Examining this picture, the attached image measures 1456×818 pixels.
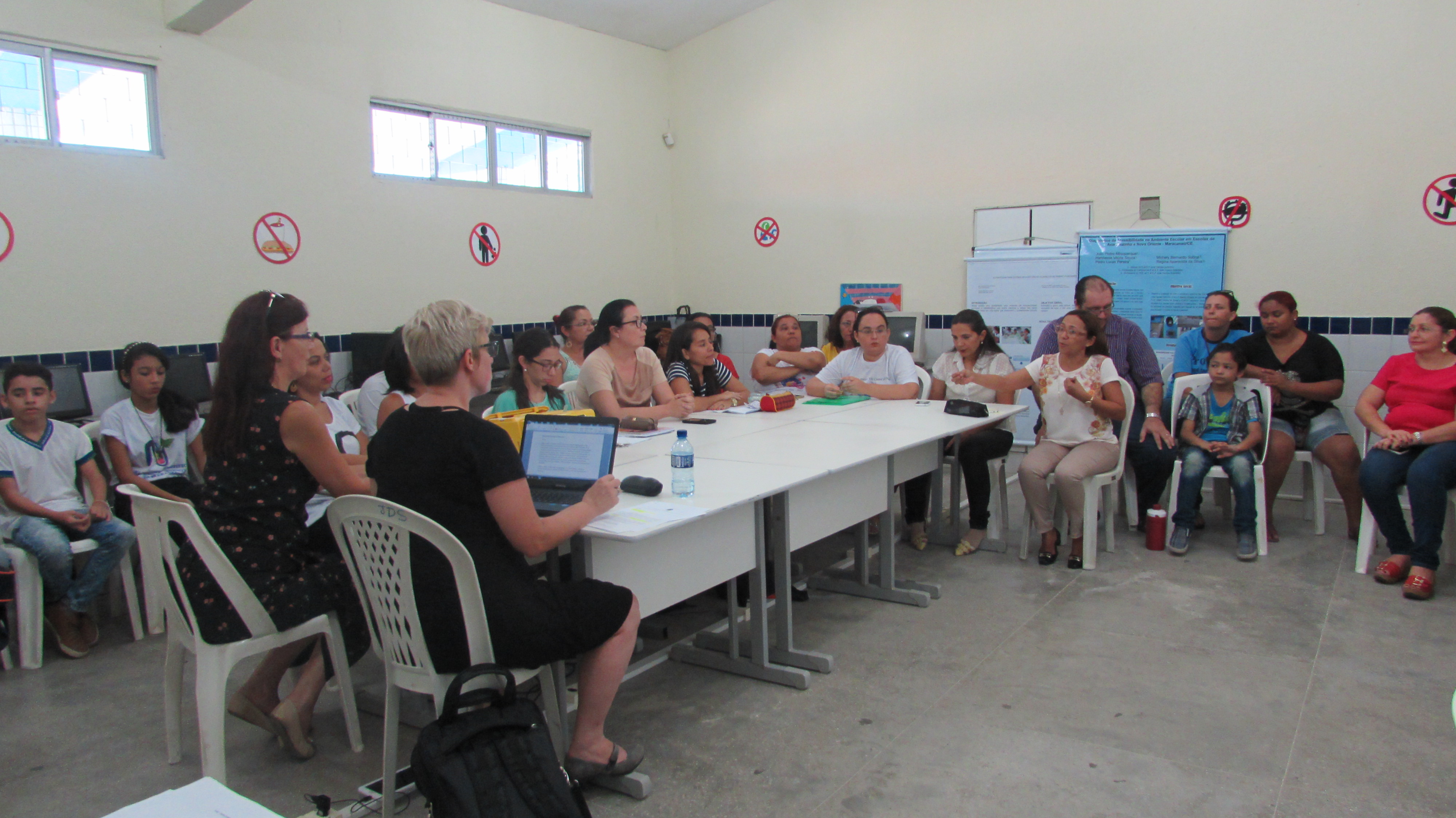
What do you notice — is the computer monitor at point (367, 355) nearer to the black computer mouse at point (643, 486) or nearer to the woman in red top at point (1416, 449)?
the black computer mouse at point (643, 486)

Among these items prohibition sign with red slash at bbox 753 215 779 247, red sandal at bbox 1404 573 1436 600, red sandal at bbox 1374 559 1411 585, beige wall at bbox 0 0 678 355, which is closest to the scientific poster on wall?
red sandal at bbox 1374 559 1411 585

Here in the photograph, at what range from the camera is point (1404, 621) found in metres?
3.54

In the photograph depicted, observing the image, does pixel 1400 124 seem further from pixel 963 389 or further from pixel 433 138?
pixel 433 138

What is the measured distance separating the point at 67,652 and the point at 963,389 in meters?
4.27

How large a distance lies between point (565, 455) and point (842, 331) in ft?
11.0

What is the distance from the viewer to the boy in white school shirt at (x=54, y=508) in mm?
3557

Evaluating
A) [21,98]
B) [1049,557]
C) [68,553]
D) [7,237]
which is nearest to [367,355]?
[7,237]

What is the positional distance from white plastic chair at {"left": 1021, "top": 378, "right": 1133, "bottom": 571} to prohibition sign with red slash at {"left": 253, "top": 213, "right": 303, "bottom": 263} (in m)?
4.60

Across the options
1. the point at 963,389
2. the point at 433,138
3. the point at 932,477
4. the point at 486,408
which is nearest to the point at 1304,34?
the point at 963,389

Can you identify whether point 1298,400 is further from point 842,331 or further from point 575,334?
point 575,334

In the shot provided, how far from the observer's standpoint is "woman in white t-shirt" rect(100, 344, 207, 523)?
4043mm

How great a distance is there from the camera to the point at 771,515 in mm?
3254

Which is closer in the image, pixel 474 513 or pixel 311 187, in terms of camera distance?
pixel 474 513

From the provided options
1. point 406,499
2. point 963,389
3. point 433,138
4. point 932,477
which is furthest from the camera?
point 433,138
